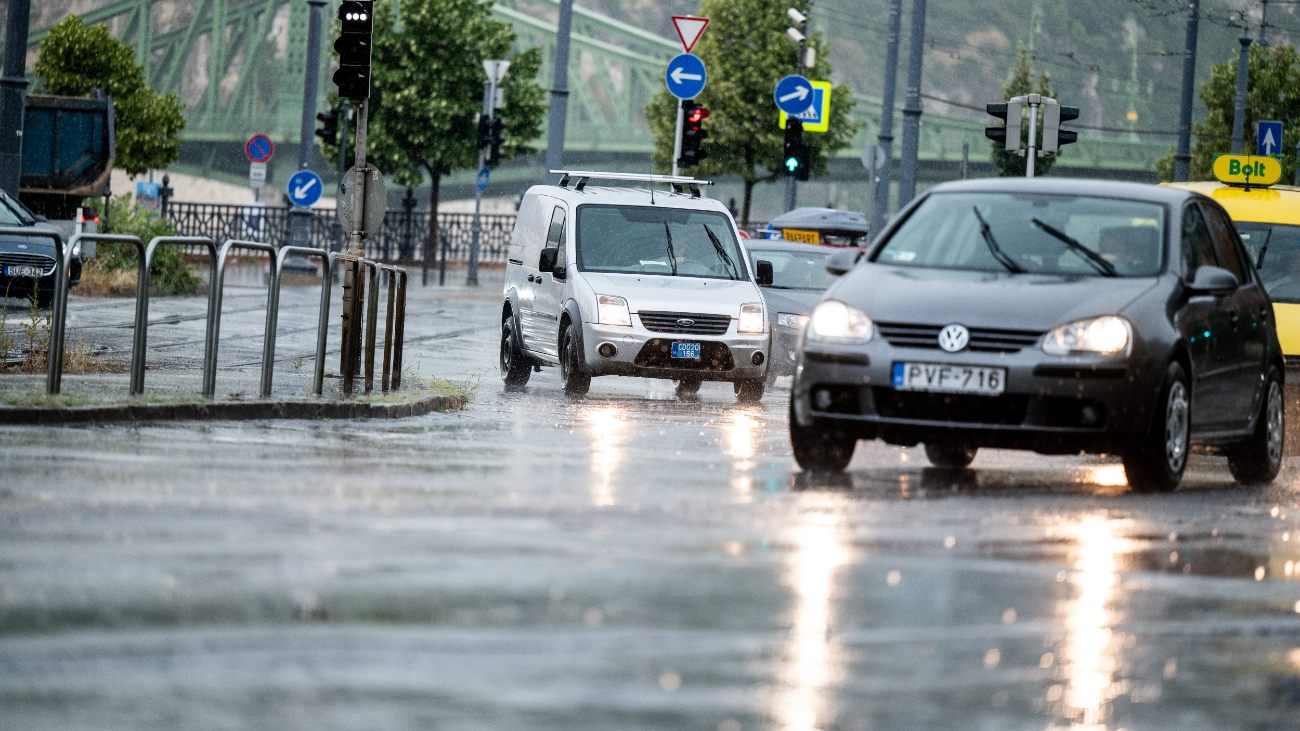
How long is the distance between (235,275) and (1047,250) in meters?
34.0

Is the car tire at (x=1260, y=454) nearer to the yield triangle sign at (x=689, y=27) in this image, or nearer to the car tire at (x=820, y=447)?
the car tire at (x=820, y=447)

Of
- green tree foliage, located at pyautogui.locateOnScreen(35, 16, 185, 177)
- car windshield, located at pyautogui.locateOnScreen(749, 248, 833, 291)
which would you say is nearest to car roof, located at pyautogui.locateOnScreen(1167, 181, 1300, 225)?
car windshield, located at pyautogui.locateOnScreen(749, 248, 833, 291)

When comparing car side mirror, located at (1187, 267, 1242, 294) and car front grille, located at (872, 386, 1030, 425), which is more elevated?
car side mirror, located at (1187, 267, 1242, 294)

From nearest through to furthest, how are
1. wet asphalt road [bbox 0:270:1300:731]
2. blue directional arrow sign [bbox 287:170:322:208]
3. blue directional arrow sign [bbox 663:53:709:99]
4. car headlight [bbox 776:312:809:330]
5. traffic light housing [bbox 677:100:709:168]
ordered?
wet asphalt road [bbox 0:270:1300:731] → car headlight [bbox 776:312:809:330] → blue directional arrow sign [bbox 663:53:709:99] → traffic light housing [bbox 677:100:709:168] → blue directional arrow sign [bbox 287:170:322:208]

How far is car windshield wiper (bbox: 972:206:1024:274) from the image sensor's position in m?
9.80

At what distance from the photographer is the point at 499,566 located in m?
6.14

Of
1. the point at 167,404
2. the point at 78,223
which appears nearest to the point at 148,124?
the point at 78,223

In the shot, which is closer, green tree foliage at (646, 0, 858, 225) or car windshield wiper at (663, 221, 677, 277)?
car windshield wiper at (663, 221, 677, 277)

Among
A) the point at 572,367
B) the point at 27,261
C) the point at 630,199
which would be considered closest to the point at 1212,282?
the point at 572,367

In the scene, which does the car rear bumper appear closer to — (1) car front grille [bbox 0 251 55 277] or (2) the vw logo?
(2) the vw logo

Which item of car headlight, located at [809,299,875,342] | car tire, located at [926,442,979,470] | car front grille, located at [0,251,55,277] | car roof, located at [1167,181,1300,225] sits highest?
car roof, located at [1167,181,1300,225]

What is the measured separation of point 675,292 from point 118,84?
3482 cm

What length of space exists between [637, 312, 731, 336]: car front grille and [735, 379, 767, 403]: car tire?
2.09ft

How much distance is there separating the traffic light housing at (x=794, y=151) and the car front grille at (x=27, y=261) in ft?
38.8
